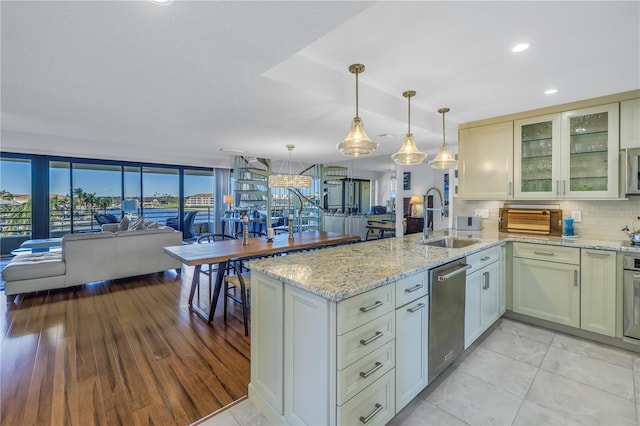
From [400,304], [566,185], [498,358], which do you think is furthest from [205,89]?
[566,185]

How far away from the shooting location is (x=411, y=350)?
1739 millimetres

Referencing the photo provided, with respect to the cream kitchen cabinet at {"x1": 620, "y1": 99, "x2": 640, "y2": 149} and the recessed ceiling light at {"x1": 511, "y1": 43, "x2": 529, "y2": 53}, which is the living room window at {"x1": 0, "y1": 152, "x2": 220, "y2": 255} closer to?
the recessed ceiling light at {"x1": 511, "y1": 43, "x2": 529, "y2": 53}

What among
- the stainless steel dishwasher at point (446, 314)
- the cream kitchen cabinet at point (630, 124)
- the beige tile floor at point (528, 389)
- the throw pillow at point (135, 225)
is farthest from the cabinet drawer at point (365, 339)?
the throw pillow at point (135, 225)

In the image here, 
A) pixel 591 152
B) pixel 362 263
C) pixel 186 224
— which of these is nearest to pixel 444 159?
pixel 591 152

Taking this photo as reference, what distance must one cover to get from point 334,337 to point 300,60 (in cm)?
211

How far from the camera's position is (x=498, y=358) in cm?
237

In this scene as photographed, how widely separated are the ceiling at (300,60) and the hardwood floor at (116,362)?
230cm

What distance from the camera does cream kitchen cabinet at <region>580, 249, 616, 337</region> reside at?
2512 mm

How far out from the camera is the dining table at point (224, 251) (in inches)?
115

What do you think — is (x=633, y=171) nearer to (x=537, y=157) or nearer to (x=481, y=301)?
(x=537, y=157)

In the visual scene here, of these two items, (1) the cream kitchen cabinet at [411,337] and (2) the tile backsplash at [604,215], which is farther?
(2) the tile backsplash at [604,215]

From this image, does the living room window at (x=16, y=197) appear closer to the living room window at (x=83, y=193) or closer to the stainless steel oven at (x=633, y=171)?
the living room window at (x=83, y=193)

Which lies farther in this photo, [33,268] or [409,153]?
[33,268]

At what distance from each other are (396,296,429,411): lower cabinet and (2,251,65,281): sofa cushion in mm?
4623
